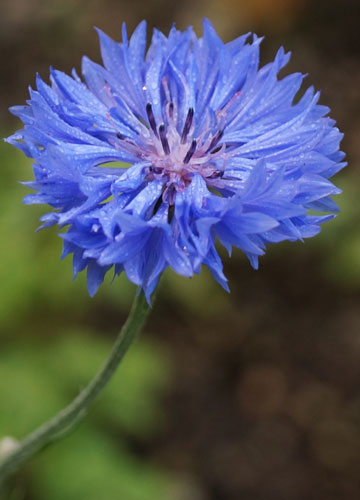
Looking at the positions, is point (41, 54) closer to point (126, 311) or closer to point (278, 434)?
point (126, 311)

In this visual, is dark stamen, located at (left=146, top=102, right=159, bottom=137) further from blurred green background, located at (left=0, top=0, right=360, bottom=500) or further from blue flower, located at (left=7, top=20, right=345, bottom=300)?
blurred green background, located at (left=0, top=0, right=360, bottom=500)

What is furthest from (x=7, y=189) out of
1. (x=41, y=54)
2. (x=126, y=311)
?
(x=41, y=54)

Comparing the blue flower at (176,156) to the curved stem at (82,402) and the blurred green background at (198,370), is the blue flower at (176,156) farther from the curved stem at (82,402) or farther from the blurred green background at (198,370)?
the blurred green background at (198,370)

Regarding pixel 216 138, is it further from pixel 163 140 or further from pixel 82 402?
pixel 82 402

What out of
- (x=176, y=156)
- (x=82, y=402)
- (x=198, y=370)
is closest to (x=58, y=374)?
(x=198, y=370)

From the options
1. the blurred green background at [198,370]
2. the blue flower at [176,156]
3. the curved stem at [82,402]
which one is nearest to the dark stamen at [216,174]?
the blue flower at [176,156]
